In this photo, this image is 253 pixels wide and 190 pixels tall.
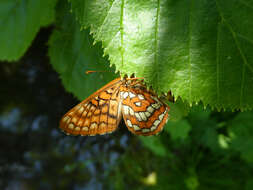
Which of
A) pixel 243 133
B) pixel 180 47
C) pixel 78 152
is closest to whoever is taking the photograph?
pixel 180 47

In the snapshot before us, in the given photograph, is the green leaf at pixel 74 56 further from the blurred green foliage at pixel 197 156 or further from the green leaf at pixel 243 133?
the green leaf at pixel 243 133

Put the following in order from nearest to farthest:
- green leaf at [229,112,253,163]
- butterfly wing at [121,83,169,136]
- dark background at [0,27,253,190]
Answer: butterfly wing at [121,83,169,136] < green leaf at [229,112,253,163] < dark background at [0,27,253,190]

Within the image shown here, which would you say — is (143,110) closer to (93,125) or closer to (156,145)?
(93,125)

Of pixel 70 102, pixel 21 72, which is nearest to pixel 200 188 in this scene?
pixel 70 102

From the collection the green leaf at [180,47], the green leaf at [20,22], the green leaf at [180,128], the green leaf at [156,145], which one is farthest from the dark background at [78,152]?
the green leaf at [180,47]

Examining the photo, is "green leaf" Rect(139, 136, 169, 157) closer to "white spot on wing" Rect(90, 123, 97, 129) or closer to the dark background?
the dark background

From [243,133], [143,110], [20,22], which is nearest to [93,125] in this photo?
[143,110]

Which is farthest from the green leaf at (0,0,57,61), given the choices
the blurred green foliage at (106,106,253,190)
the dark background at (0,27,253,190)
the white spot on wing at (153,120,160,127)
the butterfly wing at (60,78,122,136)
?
the blurred green foliage at (106,106,253,190)
